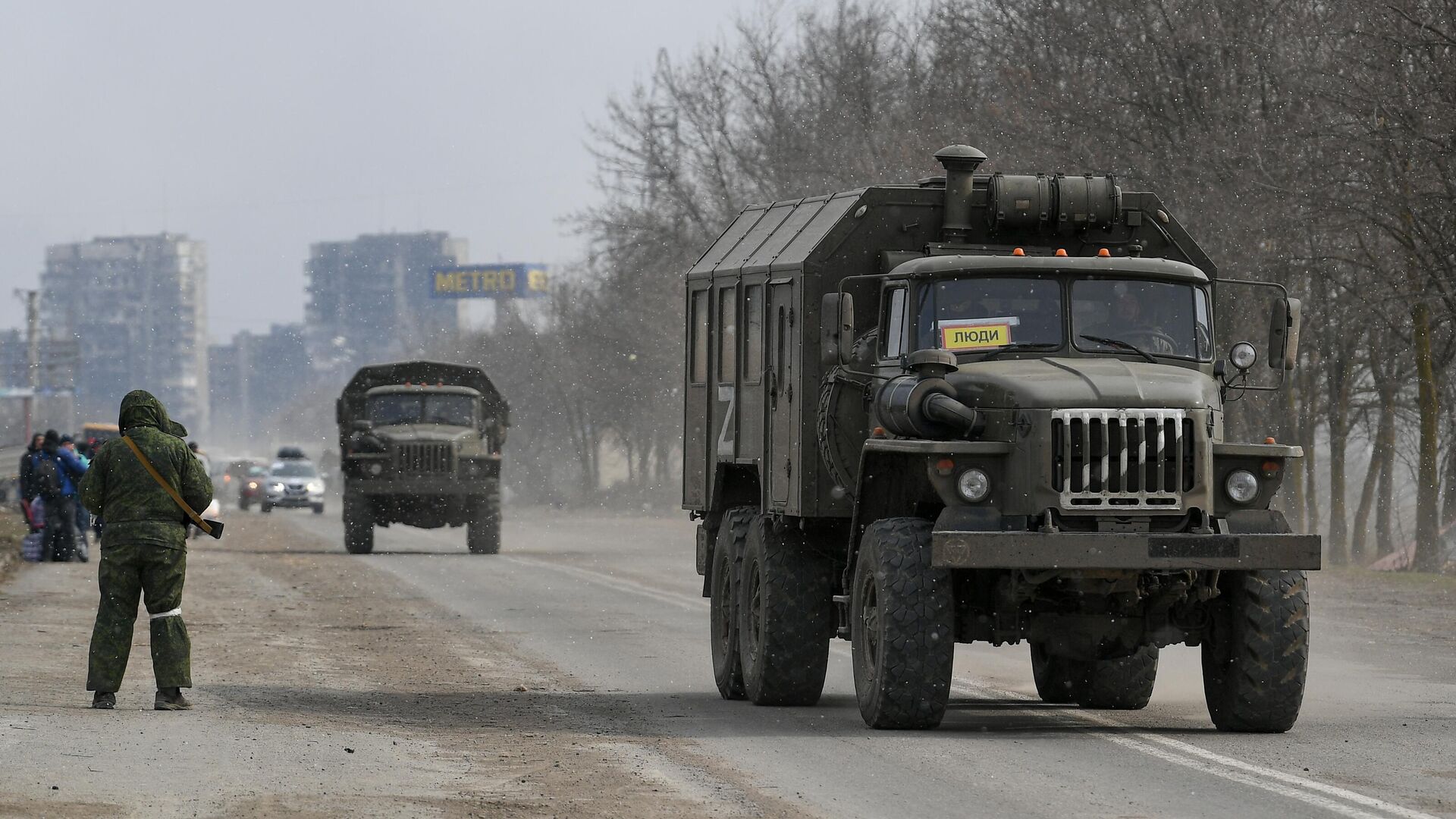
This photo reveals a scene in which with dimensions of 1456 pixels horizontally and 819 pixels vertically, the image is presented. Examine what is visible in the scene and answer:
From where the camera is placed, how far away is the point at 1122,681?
13.3 m

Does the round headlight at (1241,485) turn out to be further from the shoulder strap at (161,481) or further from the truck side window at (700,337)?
the shoulder strap at (161,481)

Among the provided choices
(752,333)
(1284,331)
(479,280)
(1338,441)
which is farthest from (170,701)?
(479,280)

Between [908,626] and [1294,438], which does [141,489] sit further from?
[1294,438]

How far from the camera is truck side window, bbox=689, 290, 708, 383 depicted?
49.0ft

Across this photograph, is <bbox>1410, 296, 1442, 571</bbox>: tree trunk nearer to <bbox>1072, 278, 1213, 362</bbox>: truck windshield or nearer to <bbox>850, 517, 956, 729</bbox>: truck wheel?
<bbox>1072, 278, 1213, 362</bbox>: truck windshield

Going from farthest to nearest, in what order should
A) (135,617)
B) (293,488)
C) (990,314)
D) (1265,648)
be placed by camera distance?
(293,488)
(135,617)
(990,314)
(1265,648)

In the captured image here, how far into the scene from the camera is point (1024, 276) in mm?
11898

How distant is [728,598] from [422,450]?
21.7 metres

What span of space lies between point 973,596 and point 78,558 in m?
23.5

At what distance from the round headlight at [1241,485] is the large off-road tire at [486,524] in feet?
84.7

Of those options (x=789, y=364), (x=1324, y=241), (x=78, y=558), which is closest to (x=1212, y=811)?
(x=789, y=364)

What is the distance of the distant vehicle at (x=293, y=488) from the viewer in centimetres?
6531

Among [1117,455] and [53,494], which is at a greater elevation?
[1117,455]

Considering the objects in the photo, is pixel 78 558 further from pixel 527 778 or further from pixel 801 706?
pixel 527 778
